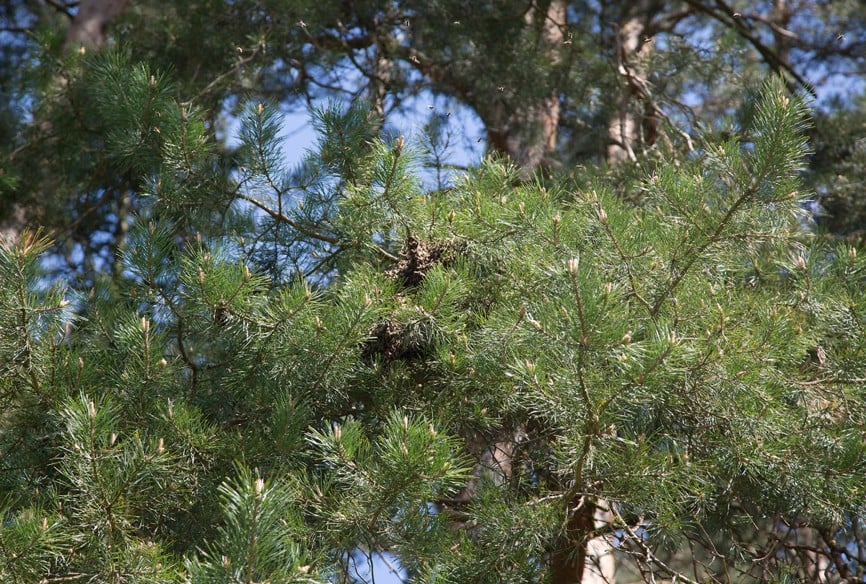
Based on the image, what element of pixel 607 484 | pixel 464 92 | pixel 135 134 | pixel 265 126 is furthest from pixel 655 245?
pixel 464 92

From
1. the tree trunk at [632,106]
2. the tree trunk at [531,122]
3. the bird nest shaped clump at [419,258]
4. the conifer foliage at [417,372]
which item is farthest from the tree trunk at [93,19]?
the tree trunk at [632,106]

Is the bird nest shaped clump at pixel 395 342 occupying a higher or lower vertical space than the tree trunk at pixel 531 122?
lower

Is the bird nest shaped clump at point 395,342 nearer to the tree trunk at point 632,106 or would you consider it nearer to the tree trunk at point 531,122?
the tree trunk at point 632,106

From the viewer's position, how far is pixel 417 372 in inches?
106

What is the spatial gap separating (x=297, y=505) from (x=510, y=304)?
80cm

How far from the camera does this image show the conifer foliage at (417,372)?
6.77ft

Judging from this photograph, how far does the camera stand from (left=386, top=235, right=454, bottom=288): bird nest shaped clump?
2.68 metres

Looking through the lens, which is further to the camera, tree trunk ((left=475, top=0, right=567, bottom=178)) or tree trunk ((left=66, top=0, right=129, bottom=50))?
tree trunk ((left=475, top=0, right=567, bottom=178))

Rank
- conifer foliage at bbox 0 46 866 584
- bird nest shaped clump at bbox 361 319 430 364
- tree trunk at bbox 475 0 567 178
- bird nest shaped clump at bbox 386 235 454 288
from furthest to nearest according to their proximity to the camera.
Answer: tree trunk at bbox 475 0 567 178 < bird nest shaped clump at bbox 386 235 454 288 < bird nest shaped clump at bbox 361 319 430 364 < conifer foliage at bbox 0 46 866 584

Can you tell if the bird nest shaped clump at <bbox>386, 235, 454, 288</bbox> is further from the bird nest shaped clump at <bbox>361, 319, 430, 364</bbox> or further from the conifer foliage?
the bird nest shaped clump at <bbox>361, 319, 430, 364</bbox>

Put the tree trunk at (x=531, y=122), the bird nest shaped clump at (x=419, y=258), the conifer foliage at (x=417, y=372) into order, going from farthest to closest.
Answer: the tree trunk at (x=531, y=122) < the bird nest shaped clump at (x=419, y=258) < the conifer foliage at (x=417, y=372)

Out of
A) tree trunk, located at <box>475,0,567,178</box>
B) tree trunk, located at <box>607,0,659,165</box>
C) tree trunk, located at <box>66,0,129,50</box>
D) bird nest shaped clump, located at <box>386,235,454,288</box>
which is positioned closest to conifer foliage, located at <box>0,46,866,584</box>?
bird nest shaped clump, located at <box>386,235,454,288</box>

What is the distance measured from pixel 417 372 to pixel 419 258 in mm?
336

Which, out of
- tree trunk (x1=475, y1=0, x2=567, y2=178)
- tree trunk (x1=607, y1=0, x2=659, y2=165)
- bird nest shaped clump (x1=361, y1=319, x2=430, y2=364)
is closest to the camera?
bird nest shaped clump (x1=361, y1=319, x2=430, y2=364)
